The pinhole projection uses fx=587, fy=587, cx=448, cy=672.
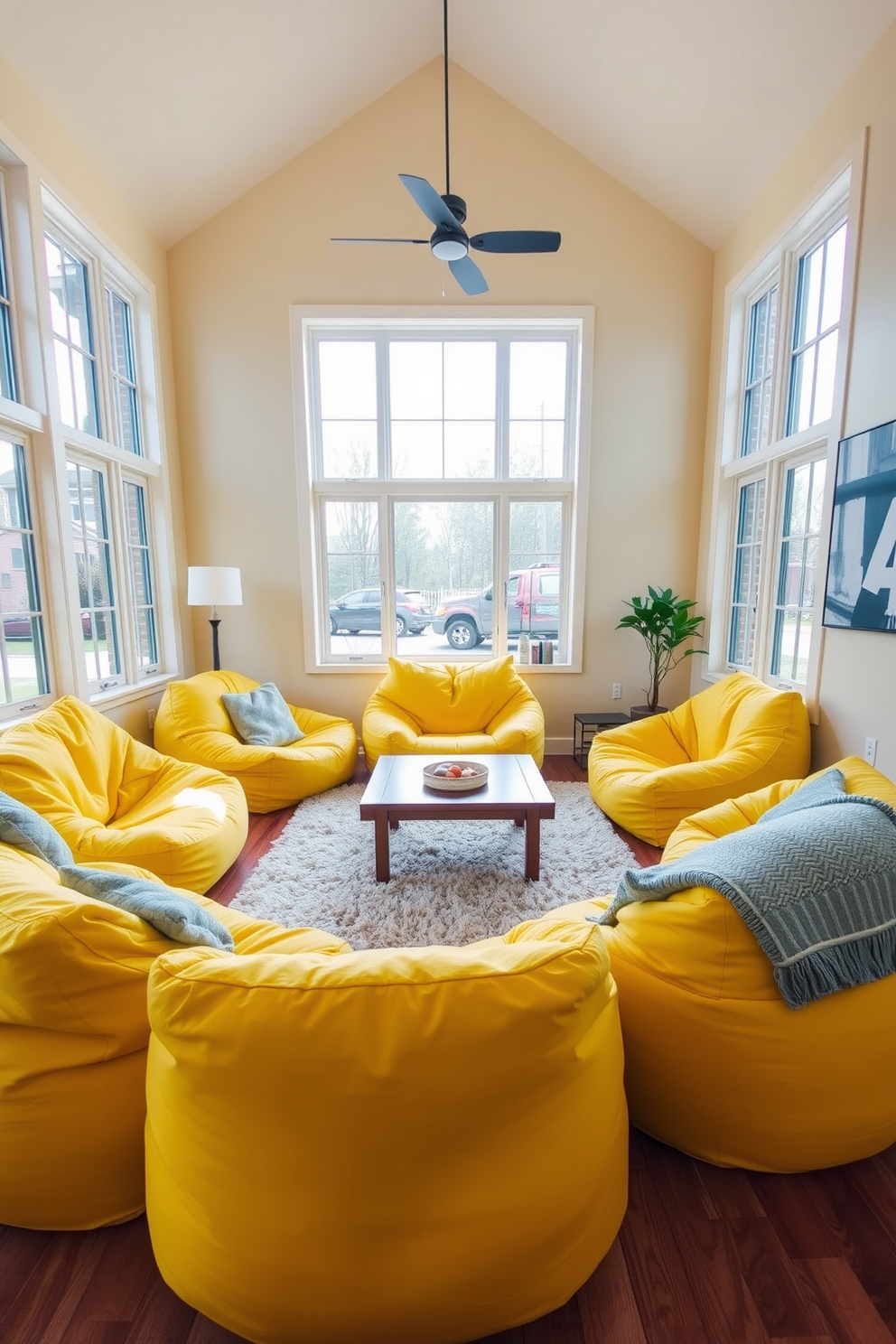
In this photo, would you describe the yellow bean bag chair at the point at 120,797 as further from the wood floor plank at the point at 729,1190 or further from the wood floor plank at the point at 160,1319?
the wood floor plank at the point at 729,1190

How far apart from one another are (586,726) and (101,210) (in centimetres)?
447

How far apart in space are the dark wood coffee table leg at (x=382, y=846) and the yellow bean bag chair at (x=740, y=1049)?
1.41m

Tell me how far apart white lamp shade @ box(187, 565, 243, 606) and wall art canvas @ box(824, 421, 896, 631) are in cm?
353

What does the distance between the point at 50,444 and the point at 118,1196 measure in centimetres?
314

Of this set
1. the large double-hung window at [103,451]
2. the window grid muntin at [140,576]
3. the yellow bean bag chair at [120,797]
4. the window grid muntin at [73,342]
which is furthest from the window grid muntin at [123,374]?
the yellow bean bag chair at [120,797]

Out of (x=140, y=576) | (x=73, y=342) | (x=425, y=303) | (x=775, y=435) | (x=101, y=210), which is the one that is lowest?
(x=140, y=576)

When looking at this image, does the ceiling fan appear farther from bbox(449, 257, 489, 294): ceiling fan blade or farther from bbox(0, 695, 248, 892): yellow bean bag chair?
bbox(0, 695, 248, 892): yellow bean bag chair

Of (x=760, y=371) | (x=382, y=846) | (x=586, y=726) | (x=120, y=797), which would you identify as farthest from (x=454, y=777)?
(x=760, y=371)

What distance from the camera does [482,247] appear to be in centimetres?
283

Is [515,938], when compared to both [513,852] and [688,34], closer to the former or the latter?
[513,852]

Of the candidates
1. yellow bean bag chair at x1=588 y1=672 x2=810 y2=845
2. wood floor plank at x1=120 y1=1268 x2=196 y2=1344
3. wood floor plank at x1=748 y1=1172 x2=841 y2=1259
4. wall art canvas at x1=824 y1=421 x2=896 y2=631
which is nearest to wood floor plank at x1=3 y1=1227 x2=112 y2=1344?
wood floor plank at x1=120 y1=1268 x2=196 y2=1344

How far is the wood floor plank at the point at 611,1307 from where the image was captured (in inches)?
41.6

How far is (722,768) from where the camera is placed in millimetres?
2941

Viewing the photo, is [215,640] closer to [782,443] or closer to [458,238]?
[458,238]
